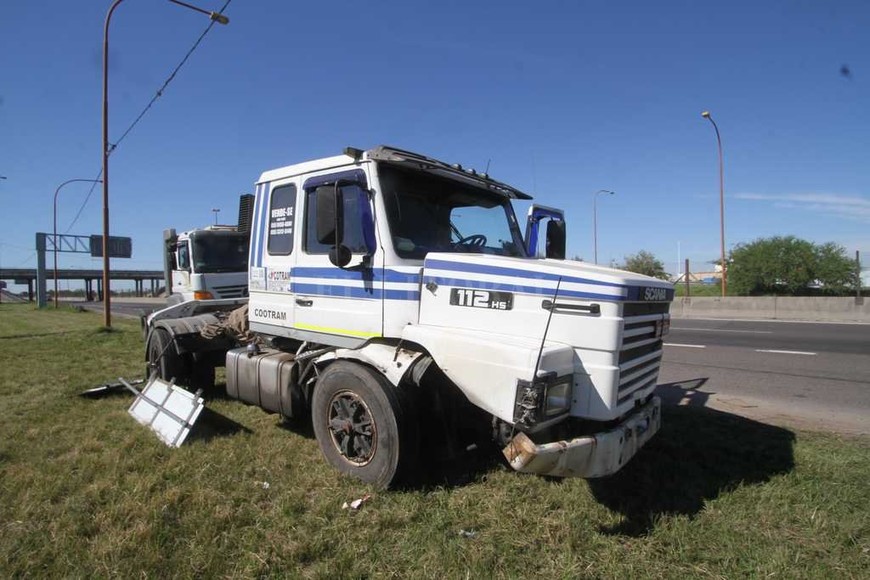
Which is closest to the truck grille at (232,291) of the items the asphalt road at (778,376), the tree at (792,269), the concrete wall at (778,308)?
the asphalt road at (778,376)

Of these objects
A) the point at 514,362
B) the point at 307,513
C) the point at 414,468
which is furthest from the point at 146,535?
the point at 514,362

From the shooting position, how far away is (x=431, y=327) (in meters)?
3.79

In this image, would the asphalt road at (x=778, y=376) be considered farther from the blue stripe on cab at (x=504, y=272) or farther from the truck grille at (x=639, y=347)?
the blue stripe on cab at (x=504, y=272)

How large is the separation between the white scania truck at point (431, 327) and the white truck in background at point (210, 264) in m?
6.70

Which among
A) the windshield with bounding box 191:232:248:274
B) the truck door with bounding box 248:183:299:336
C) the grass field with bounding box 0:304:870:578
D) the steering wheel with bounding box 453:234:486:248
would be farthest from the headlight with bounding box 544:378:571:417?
the windshield with bounding box 191:232:248:274

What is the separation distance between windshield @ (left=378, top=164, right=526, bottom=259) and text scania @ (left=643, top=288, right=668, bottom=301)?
140 cm

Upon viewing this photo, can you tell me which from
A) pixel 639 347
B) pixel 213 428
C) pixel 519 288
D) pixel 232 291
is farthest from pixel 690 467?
pixel 232 291

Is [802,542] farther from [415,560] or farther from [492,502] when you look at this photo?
→ [415,560]

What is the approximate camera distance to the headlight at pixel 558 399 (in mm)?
3139

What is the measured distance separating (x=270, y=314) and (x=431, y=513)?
2.76m

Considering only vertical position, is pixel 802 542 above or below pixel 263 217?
below

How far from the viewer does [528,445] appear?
10.0 feet

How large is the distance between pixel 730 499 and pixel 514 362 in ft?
6.22

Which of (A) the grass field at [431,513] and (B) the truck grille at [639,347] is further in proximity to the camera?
(B) the truck grille at [639,347]
